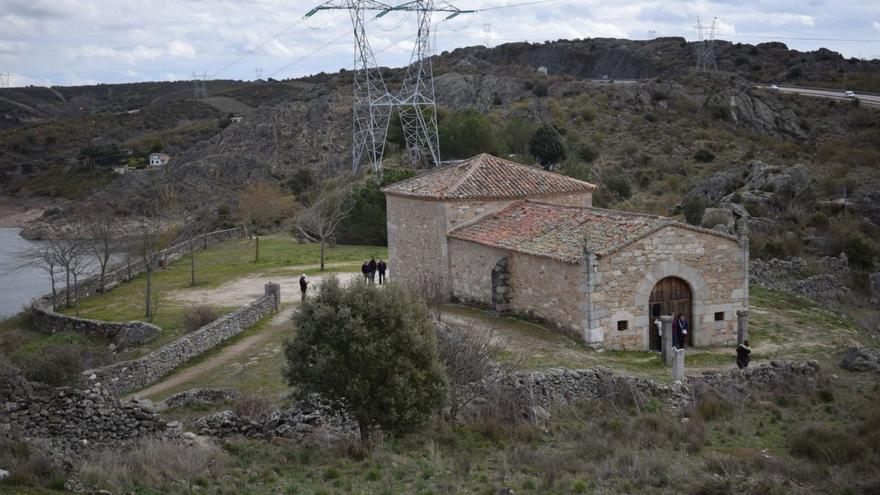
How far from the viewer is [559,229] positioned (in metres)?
20.4

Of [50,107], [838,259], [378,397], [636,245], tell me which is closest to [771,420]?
[636,245]

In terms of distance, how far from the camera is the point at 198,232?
147 ft

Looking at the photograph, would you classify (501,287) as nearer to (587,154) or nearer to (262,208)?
(262,208)

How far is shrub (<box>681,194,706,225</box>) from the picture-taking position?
116 feet

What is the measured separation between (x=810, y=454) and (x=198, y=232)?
3781 cm

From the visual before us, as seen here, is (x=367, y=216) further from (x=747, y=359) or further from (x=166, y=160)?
(x=166, y=160)

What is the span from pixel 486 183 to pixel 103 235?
16.8m

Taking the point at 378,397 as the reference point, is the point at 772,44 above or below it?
above

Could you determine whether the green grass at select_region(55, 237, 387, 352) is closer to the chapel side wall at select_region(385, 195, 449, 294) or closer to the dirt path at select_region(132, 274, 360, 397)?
the dirt path at select_region(132, 274, 360, 397)

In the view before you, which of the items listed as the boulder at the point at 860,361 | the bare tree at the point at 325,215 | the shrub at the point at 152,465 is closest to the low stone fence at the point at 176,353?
the shrub at the point at 152,465

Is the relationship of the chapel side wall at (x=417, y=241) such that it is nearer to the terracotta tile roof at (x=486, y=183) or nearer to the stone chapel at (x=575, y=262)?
the stone chapel at (x=575, y=262)

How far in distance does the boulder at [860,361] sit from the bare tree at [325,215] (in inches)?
904

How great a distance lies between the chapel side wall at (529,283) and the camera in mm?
18281

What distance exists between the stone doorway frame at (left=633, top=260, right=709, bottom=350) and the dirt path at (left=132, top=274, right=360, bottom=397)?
635 cm
